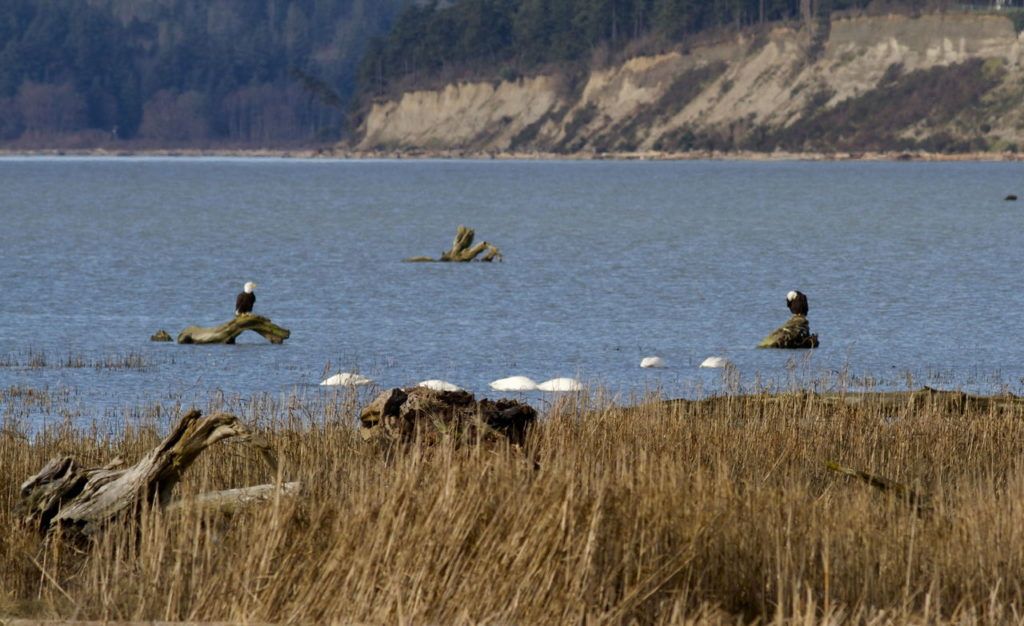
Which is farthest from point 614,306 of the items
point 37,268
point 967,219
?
point 967,219

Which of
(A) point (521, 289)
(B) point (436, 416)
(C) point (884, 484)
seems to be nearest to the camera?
(C) point (884, 484)

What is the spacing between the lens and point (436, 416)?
14.1 m

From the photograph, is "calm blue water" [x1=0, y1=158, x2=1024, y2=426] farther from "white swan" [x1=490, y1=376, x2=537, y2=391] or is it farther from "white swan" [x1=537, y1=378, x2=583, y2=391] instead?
"white swan" [x1=537, y1=378, x2=583, y2=391]

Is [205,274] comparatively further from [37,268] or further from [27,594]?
[27,594]

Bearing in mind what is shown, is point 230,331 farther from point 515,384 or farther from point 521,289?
point 521,289

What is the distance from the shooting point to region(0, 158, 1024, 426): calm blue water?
30219 mm

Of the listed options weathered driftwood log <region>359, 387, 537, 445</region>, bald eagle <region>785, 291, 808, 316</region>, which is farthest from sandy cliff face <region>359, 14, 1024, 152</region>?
weathered driftwood log <region>359, 387, 537, 445</region>

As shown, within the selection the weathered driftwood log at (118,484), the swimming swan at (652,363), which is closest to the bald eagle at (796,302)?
the swimming swan at (652,363)

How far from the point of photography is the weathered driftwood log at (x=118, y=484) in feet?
39.4

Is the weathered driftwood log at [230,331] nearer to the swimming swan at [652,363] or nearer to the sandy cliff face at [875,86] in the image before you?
the swimming swan at [652,363]

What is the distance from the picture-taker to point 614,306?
4491 centimetres

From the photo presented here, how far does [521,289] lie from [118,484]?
38.1m

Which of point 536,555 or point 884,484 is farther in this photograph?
point 884,484

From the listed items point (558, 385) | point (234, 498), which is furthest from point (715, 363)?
point (234, 498)
